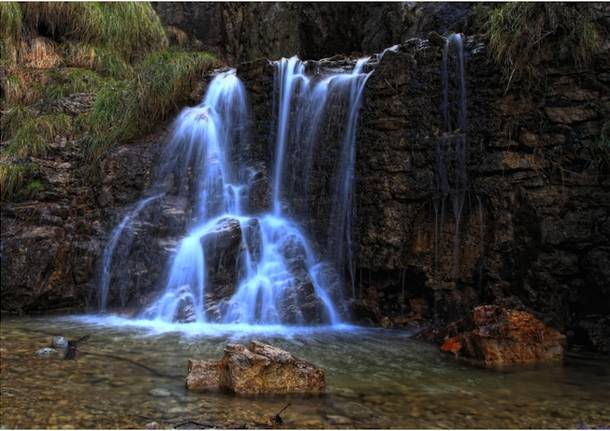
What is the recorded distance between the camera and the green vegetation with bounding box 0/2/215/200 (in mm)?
7582

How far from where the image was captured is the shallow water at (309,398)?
115 inches

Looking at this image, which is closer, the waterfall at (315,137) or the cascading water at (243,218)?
the cascading water at (243,218)

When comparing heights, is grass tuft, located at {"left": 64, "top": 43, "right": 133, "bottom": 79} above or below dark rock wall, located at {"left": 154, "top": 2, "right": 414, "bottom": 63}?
below

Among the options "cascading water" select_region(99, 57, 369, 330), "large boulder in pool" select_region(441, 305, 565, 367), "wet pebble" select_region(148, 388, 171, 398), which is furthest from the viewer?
"cascading water" select_region(99, 57, 369, 330)

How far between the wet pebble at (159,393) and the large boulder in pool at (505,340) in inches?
98.6

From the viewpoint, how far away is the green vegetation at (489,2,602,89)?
5.77m

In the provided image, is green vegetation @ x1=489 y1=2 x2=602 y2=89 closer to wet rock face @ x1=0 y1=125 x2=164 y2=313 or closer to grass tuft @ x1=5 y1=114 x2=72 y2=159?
wet rock face @ x1=0 y1=125 x2=164 y2=313

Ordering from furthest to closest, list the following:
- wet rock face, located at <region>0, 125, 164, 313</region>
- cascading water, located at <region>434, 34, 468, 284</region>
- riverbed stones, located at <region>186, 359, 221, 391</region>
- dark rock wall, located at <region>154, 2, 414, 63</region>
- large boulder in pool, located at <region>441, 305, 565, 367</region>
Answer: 1. dark rock wall, located at <region>154, 2, 414, 63</region>
2. wet rock face, located at <region>0, 125, 164, 313</region>
3. cascading water, located at <region>434, 34, 468, 284</region>
4. large boulder in pool, located at <region>441, 305, 565, 367</region>
5. riverbed stones, located at <region>186, 359, 221, 391</region>

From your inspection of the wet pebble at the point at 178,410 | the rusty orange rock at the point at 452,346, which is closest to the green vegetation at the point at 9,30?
the wet pebble at the point at 178,410

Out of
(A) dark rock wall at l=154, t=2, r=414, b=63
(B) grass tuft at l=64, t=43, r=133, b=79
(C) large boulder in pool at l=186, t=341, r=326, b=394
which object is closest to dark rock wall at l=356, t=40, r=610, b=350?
(C) large boulder in pool at l=186, t=341, r=326, b=394

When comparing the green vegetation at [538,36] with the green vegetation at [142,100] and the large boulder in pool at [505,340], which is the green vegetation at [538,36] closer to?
the large boulder in pool at [505,340]

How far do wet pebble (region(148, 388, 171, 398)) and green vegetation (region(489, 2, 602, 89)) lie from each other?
4914 millimetres

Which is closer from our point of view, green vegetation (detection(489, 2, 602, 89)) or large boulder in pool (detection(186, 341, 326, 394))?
large boulder in pool (detection(186, 341, 326, 394))

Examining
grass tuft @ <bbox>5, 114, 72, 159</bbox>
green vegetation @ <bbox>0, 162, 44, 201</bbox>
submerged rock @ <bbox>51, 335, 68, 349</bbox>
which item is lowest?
submerged rock @ <bbox>51, 335, 68, 349</bbox>
